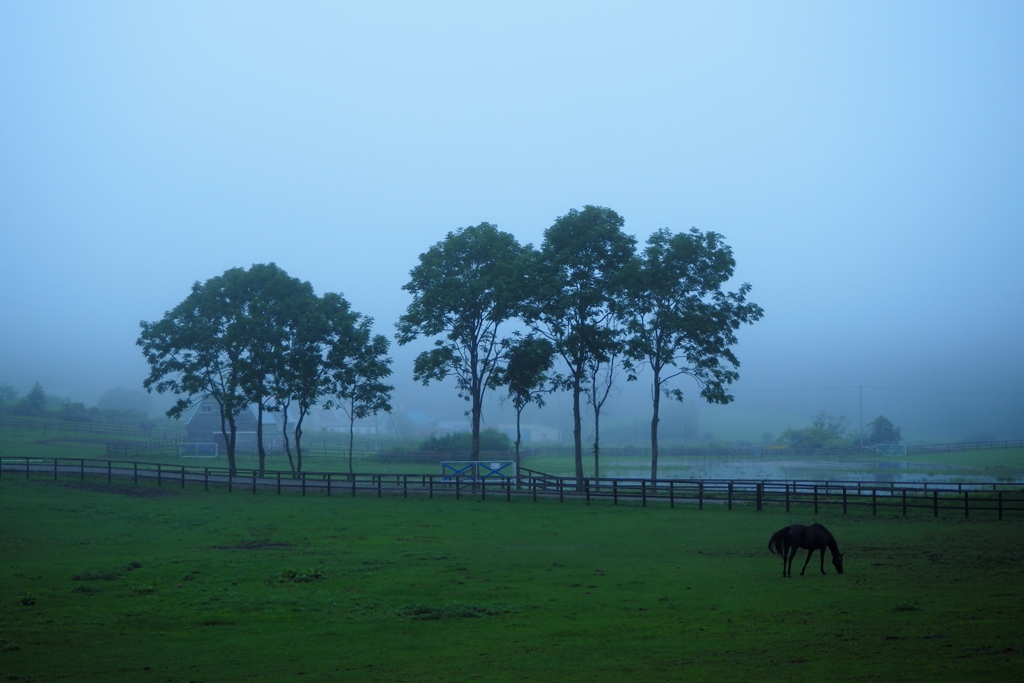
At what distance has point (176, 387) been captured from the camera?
57.9 metres

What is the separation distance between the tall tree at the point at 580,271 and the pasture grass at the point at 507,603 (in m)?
21.0

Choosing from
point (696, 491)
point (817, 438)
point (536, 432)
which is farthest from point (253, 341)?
→ point (536, 432)

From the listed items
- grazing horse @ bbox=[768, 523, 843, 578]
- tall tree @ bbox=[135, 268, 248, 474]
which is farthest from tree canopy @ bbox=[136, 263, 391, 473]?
grazing horse @ bbox=[768, 523, 843, 578]

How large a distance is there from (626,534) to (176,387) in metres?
40.7

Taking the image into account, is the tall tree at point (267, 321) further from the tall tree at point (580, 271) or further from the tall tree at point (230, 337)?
the tall tree at point (580, 271)

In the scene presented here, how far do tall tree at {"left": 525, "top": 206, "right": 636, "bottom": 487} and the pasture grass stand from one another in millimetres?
21011

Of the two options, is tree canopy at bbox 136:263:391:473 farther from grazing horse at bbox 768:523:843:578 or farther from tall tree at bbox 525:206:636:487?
grazing horse at bbox 768:523:843:578

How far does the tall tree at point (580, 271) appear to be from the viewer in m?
49.5

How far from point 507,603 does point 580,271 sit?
35053 mm

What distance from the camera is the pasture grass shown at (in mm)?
11195

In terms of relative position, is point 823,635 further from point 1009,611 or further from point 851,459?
point 851,459

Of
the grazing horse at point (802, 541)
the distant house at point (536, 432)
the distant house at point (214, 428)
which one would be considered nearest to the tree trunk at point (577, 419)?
the grazing horse at point (802, 541)

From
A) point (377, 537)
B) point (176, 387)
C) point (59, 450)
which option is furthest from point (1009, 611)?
point (59, 450)

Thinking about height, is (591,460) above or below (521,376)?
below
